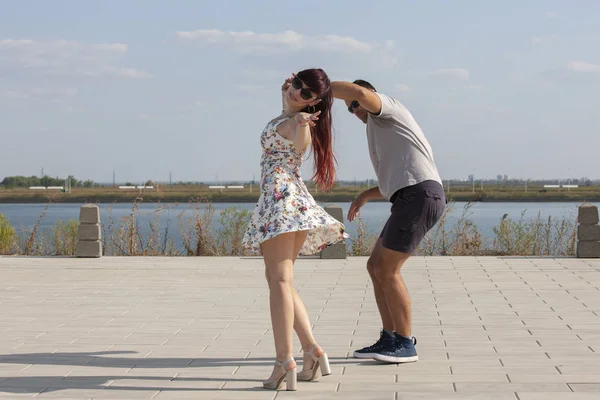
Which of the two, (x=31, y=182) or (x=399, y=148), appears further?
(x=31, y=182)

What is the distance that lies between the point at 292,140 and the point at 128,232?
31.8 ft

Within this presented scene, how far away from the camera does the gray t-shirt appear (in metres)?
5.74

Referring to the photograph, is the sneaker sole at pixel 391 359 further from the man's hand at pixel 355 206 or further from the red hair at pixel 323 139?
the red hair at pixel 323 139

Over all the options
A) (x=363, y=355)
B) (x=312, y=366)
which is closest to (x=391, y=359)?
(x=363, y=355)

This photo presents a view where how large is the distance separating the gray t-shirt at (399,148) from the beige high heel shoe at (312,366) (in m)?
1.18

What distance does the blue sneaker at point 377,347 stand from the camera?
19.5 ft

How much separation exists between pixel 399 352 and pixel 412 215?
0.91m

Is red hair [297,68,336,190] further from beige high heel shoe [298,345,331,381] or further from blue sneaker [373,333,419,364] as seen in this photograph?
blue sneaker [373,333,419,364]

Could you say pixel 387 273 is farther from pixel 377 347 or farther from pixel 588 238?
pixel 588 238

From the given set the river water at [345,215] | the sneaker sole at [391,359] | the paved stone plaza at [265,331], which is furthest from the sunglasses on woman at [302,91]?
the river water at [345,215]

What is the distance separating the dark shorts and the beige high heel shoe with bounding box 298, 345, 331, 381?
0.88 meters

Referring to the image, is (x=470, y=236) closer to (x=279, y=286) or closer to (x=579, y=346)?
(x=579, y=346)

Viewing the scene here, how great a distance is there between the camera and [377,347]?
236 inches

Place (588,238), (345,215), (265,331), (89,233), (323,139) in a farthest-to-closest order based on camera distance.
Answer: (345,215) < (89,233) < (588,238) < (265,331) < (323,139)
